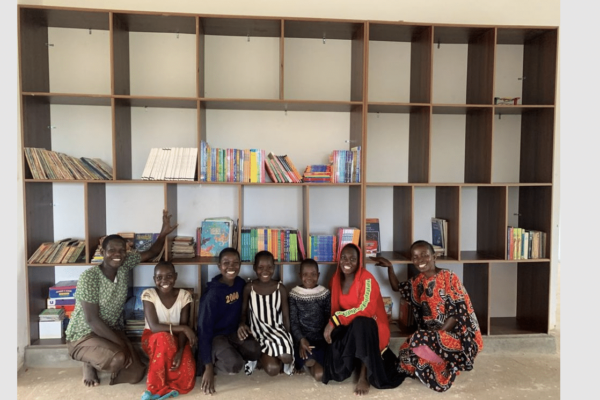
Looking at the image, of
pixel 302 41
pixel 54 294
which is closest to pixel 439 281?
pixel 302 41

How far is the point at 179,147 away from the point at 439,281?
7.34 feet

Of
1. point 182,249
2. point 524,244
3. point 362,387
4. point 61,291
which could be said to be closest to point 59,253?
point 61,291

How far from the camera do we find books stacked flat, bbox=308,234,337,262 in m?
3.14

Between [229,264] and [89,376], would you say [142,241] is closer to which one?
[229,264]

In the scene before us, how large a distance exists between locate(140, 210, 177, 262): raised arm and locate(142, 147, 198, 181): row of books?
0.28 meters

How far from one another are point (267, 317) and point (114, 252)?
1151mm

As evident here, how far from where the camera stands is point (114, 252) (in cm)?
278

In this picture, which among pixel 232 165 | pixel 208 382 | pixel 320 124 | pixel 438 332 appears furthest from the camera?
pixel 320 124

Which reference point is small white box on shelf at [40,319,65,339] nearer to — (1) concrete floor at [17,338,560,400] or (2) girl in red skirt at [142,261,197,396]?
(1) concrete floor at [17,338,560,400]

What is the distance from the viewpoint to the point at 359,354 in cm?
264

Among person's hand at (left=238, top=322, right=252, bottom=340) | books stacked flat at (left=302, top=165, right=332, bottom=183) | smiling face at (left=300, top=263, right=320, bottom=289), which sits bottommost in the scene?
person's hand at (left=238, top=322, right=252, bottom=340)

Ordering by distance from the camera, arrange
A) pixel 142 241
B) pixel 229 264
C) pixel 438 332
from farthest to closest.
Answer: pixel 142 241 → pixel 229 264 → pixel 438 332

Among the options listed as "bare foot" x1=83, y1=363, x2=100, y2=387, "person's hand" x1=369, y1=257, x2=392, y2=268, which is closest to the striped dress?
"person's hand" x1=369, y1=257, x2=392, y2=268

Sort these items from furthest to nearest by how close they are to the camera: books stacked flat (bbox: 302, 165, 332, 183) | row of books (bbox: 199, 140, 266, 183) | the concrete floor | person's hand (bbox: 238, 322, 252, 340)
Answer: books stacked flat (bbox: 302, 165, 332, 183) → row of books (bbox: 199, 140, 266, 183) → person's hand (bbox: 238, 322, 252, 340) → the concrete floor
